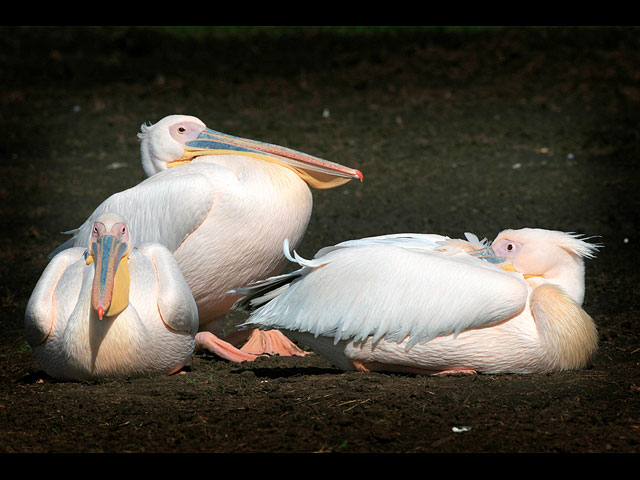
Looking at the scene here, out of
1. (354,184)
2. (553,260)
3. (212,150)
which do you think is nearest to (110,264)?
(212,150)

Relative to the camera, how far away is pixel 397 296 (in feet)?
12.5

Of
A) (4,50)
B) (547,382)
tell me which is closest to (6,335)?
(547,382)

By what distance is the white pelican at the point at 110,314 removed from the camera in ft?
12.3

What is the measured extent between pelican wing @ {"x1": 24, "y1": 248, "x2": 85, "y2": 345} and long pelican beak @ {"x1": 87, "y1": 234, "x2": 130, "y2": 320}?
199 millimetres

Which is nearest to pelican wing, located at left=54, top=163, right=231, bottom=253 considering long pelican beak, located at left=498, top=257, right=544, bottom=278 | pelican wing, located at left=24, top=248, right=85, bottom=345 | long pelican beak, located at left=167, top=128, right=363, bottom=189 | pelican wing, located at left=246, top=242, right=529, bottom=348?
long pelican beak, located at left=167, top=128, right=363, bottom=189

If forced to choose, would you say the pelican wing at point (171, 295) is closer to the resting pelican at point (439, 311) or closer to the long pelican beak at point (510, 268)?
the resting pelican at point (439, 311)

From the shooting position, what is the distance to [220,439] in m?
3.04

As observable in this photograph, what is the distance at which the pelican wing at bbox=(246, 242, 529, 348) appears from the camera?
3721 mm

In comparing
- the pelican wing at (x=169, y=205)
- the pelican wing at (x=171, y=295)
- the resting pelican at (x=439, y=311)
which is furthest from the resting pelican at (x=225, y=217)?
the resting pelican at (x=439, y=311)

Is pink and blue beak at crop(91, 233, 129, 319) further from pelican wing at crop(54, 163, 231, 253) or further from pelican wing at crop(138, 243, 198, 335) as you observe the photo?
pelican wing at crop(54, 163, 231, 253)

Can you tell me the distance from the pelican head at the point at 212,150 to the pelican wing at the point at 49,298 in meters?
1.04

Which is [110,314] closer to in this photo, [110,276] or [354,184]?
[110,276]

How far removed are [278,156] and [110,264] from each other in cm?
137

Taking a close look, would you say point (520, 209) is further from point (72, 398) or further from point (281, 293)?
point (72, 398)
